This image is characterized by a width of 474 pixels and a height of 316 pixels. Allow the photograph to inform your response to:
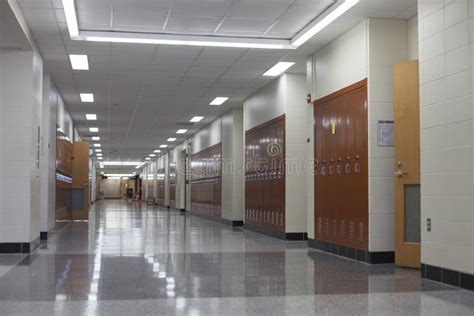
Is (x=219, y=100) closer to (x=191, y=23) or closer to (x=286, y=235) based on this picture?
(x=286, y=235)

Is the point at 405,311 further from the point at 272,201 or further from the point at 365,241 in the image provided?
the point at 272,201

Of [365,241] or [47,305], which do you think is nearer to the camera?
[47,305]

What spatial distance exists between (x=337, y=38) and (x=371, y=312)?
227 inches

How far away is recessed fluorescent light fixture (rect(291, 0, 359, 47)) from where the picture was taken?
793 centimetres

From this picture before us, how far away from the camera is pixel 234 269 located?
748 cm

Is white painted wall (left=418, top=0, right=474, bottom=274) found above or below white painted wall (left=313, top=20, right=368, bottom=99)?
below

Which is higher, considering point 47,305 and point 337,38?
point 337,38

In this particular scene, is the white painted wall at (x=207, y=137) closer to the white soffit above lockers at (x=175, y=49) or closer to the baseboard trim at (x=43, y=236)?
the white soffit above lockers at (x=175, y=49)

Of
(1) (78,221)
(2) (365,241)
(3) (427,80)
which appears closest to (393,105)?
(3) (427,80)

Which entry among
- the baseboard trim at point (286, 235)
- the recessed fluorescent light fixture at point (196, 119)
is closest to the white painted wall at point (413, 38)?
the baseboard trim at point (286, 235)

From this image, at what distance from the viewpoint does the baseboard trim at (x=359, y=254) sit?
327 inches

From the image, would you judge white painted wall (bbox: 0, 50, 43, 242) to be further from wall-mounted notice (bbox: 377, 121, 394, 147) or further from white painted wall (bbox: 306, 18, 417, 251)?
wall-mounted notice (bbox: 377, 121, 394, 147)

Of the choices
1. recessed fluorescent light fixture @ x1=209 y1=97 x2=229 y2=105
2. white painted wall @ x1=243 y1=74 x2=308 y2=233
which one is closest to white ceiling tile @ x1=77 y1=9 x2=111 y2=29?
white painted wall @ x1=243 y1=74 x2=308 y2=233

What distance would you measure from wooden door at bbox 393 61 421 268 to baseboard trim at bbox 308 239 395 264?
350 mm
